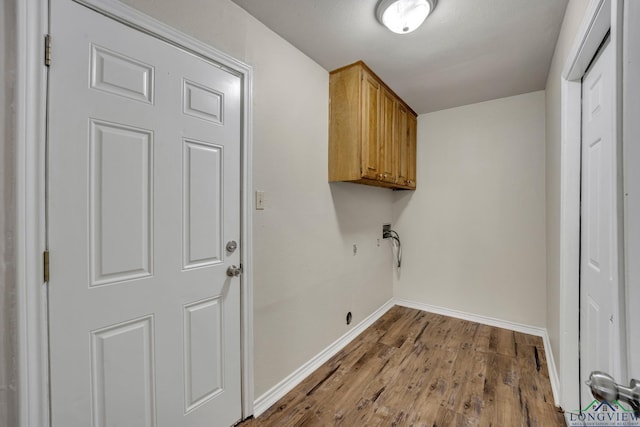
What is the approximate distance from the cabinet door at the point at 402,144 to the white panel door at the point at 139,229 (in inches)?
70.9

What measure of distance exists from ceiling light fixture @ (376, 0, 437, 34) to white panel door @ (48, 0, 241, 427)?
93 centimetres

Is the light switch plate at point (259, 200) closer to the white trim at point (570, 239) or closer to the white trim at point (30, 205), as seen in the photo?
the white trim at point (30, 205)

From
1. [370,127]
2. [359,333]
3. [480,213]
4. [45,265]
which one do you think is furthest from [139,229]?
[480,213]

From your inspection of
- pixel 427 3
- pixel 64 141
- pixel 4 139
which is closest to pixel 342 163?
pixel 427 3

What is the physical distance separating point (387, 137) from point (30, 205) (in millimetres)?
2418

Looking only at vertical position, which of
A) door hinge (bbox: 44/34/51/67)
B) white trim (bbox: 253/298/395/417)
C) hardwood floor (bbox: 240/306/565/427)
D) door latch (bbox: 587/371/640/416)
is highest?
door hinge (bbox: 44/34/51/67)

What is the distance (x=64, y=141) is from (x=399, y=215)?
3182 millimetres

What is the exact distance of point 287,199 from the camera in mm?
1893

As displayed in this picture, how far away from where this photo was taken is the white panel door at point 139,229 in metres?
1.00

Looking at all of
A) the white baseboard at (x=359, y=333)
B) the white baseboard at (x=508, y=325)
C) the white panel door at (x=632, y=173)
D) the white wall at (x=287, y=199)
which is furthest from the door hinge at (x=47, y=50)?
the white baseboard at (x=508, y=325)

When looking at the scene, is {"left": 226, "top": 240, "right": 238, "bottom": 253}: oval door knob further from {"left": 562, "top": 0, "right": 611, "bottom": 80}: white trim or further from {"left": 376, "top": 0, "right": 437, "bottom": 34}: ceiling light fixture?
{"left": 562, "top": 0, "right": 611, "bottom": 80}: white trim

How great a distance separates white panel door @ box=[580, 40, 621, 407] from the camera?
115cm

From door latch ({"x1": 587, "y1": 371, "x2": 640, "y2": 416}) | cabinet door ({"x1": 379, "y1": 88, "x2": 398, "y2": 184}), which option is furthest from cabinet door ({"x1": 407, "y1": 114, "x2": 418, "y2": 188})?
door latch ({"x1": 587, "y1": 371, "x2": 640, "y2": 416})

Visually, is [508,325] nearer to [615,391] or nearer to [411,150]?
[411,150]
